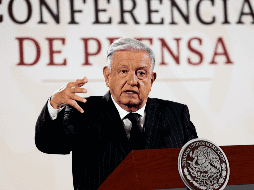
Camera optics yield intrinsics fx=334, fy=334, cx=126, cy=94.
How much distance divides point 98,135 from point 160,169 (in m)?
1.02

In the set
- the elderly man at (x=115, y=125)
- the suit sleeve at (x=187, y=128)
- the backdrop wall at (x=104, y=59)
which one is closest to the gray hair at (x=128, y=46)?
the elderly man at (x=115, y=125)

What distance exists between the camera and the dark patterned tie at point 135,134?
1.85m

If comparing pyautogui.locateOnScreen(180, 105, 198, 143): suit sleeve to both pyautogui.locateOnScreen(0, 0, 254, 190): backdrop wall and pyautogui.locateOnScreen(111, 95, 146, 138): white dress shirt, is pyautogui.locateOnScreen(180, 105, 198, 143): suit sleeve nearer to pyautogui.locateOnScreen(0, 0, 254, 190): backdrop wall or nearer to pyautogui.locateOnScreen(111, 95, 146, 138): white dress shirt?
pyautogui.locateOnScreen(111, 95, 146, 138): white dress shirt

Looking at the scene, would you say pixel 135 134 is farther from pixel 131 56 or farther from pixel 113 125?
pixel 131 56

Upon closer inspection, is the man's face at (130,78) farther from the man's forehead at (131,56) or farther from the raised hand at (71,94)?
the raised hand at (71,94)

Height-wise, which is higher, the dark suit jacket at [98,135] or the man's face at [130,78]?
the man's face at [130,78]

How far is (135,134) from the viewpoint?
1.90 m

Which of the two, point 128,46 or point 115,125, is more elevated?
point 128,46

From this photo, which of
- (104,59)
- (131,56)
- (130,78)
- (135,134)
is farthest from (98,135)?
(104,59)

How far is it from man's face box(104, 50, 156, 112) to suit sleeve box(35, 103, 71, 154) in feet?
1.21

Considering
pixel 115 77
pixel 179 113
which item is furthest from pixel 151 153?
pixel 179 113

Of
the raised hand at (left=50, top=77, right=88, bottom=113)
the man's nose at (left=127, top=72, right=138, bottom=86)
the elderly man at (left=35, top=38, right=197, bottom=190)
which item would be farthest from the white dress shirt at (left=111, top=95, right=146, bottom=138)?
the raised hand at (left=50, top=77, right=88, bottom=113)

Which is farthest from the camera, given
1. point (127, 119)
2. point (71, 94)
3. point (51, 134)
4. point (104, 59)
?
point (104, 59)

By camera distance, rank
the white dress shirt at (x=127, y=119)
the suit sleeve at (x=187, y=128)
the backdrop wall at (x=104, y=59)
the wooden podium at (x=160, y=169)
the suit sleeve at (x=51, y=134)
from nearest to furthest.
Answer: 1. the wooden podium at (x=160, y=169)
2. the suit sleeve at (x=51, y=134)
3. the white dress shirt at (x=127, y=119)
4. the suit sleeve at (x=187, y=128)
5. the backdrop wall at (x=104, y=59)
